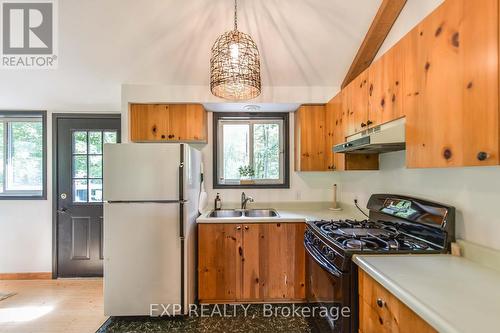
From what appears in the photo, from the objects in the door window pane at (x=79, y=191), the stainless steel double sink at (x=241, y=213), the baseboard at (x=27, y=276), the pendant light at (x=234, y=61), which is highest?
the pendant light at (x=234, y=61)

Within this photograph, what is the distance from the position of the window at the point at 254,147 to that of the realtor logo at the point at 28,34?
1764 millimetres

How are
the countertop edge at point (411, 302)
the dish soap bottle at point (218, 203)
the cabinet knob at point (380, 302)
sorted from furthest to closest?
the dish soap bottle at point (218, 203), the cabinet knob at point (380, 302), the countertop edge at point (411, 302)

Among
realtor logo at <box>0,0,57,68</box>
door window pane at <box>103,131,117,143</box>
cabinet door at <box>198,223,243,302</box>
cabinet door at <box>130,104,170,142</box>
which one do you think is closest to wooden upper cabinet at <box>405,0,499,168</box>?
cabinet door at <box>198,223,243,302</box>

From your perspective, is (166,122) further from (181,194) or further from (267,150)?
(267,150)

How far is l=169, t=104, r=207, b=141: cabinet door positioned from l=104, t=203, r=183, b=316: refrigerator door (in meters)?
0.89

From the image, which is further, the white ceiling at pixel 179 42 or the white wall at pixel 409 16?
the white ceiling at pixel 179 42

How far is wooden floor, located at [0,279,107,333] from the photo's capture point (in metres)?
2.15

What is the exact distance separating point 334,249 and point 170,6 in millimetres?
2305

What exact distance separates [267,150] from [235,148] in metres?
0.42

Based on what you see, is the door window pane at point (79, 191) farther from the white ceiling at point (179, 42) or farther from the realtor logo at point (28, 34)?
the realtor logo at point (28, 34)

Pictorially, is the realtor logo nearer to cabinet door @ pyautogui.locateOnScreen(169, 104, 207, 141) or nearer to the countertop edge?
cabinet door @ pyautogui.locateOnScreen(169, 104, 207, 141)

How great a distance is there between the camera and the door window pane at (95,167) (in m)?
3.15

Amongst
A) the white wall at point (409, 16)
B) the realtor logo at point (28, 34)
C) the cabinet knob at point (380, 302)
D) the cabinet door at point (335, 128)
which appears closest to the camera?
the cabinet knob at point (380, 302)

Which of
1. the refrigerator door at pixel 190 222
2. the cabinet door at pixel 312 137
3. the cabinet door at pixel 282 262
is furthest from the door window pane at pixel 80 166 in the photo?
the cabinet door at pixel 312 137
